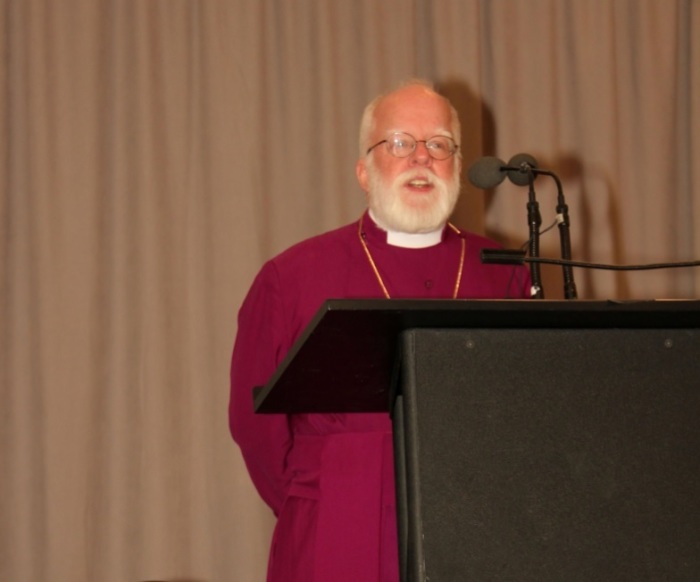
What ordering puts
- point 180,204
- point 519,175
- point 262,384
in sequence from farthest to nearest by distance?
point 180,204 < point 262,384 < point 519,175

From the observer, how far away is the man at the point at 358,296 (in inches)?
95.0

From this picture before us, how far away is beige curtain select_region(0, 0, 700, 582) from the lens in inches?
149

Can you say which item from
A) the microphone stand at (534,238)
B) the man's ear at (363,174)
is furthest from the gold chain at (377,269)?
the microphone stand at (534,238)

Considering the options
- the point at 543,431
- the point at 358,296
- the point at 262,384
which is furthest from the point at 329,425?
the point at 543,431

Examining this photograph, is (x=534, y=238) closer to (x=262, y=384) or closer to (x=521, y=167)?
(x=521, y=167)

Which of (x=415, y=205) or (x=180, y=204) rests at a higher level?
(x=180, y=204)

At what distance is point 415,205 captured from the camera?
9.57 ft

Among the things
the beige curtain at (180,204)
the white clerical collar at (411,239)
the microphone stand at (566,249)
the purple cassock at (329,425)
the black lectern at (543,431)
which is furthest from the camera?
the beige curtain at (180,204)

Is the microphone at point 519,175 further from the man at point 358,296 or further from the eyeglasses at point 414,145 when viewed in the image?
the eyeglasses at point 414,145

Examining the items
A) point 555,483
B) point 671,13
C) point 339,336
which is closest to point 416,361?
point 339,336

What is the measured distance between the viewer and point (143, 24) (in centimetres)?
397

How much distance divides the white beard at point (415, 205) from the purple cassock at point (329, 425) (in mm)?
83

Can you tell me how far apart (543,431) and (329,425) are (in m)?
1.16

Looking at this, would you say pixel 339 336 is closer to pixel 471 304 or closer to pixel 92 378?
pixel 471 304
